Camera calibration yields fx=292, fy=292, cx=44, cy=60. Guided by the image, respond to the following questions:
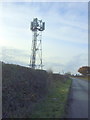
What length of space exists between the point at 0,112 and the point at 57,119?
2575mm

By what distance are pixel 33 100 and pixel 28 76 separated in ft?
4.66

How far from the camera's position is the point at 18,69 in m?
13.4

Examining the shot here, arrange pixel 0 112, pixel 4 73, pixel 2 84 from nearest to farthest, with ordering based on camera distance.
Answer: pixel 0 112, pixel 2 84, pixel 4 73

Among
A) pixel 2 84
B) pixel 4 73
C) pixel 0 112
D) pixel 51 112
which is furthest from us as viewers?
pixel 51 112

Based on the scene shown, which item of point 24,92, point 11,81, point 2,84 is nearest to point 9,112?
point 2,84

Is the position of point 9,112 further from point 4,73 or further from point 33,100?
point 33,100

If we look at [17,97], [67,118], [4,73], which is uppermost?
[4,73]

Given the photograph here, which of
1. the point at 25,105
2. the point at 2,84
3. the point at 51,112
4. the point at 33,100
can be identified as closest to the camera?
the point at 2,84

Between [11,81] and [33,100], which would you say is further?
[33,100]

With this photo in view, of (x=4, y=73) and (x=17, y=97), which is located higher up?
(x=4, y=73)

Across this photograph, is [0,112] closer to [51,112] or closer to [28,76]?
[51,112]

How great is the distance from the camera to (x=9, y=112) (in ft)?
32.9

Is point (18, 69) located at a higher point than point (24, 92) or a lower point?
higher

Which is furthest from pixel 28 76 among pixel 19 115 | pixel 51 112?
pixel 19 115
